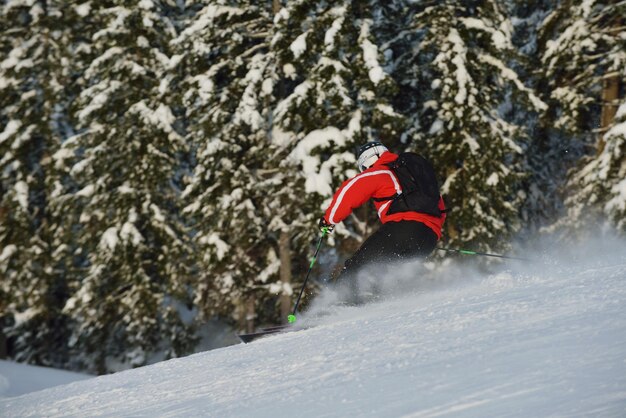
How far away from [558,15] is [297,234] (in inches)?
320

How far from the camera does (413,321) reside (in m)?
5.20

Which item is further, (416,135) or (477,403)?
(416,135)

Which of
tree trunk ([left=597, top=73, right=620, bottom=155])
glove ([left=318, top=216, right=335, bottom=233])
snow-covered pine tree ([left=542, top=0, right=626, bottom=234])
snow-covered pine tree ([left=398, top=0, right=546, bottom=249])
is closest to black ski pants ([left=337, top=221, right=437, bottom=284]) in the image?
glove ([left=318, top=216, right=335, bottom=233])

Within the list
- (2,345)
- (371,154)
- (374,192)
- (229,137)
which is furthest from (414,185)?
(2,345)

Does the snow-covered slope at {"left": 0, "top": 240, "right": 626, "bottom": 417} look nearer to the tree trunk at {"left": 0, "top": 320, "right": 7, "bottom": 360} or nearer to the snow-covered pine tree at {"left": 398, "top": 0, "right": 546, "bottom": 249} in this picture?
the snow-covered pine tree at {"left": 398, "top": 0, "right": 546, "bottom": 249}

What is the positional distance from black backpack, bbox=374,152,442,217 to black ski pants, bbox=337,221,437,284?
182 mm

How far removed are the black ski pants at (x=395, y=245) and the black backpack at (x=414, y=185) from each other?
18 centimetres

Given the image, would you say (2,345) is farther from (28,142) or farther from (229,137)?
(229,137)

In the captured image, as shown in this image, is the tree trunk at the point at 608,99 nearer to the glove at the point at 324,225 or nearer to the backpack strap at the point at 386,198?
the backpack strap at the point at 386,198

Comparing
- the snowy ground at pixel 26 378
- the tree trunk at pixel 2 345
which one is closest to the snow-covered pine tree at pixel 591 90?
the snowy ground at pixel 26 378

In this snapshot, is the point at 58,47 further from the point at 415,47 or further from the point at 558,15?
the point at 558,15

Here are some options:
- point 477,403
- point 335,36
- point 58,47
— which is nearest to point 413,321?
point 477,403

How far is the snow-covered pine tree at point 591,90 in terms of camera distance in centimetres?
1367

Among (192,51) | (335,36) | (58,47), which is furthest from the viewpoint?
(58,47)
